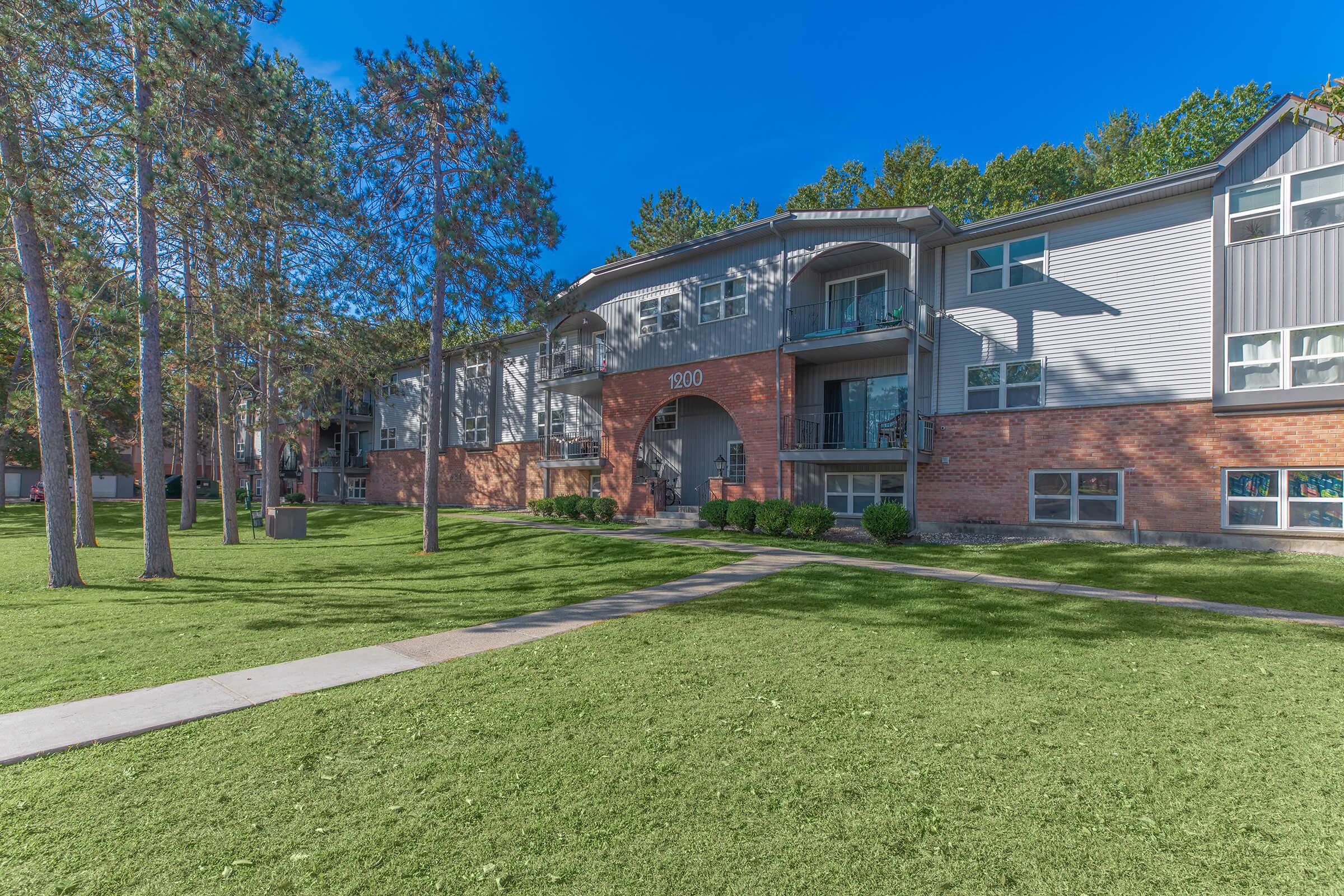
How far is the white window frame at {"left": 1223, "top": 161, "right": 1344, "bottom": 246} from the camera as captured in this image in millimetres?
12328

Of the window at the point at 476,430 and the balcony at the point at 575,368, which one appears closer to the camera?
the balcony at the point at 575,368

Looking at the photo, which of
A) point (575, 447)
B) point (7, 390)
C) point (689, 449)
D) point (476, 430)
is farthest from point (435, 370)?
point (7, 390)

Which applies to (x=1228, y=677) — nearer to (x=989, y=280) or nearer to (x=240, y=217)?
(x=989, y=280)

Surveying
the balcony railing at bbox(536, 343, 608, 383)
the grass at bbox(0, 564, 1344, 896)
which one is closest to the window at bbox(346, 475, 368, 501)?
the balcony railing at bbox(536, 343, 608, 383)

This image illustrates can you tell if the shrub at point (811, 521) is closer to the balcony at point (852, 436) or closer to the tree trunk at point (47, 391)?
the balcony at point (852, 436)

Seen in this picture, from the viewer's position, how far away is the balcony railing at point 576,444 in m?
23.7

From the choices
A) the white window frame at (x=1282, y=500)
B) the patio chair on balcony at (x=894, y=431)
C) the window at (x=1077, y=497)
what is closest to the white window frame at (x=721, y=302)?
the patio chair on balcony at (x=894, y=431)

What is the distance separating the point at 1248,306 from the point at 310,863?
17597mm

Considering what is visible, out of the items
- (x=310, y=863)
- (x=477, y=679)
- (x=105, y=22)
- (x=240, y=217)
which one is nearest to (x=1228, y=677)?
(x=477, y=679)

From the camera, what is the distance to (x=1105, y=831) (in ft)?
9.87

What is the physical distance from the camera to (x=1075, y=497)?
14719 millimetres

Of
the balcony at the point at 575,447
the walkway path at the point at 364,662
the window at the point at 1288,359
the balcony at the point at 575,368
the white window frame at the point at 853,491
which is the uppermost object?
the balcony at the point at 575,368

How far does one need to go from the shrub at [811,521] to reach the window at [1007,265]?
23.2ft

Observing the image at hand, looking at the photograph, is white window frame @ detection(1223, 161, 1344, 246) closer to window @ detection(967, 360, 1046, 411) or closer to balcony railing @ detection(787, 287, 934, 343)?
window @ detection(967, 360, 1046, 411)
